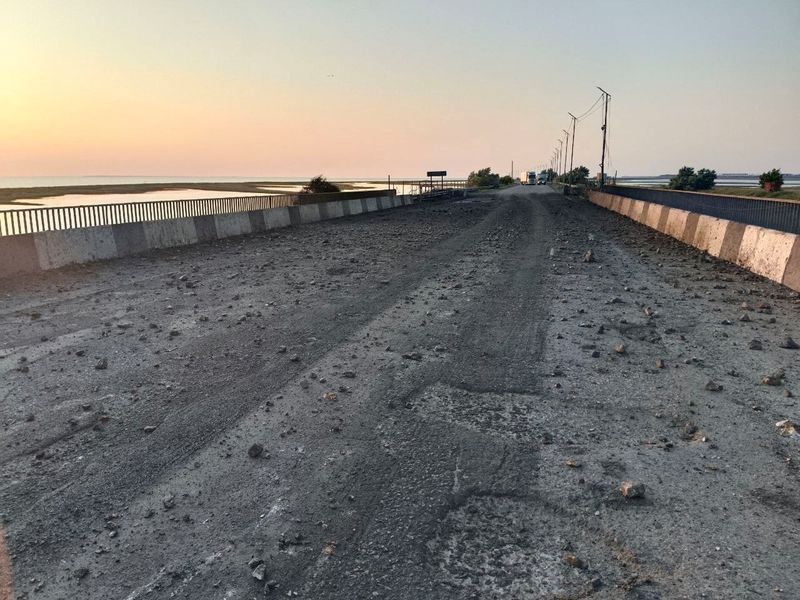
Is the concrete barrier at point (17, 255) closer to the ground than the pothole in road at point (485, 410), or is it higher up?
higher up

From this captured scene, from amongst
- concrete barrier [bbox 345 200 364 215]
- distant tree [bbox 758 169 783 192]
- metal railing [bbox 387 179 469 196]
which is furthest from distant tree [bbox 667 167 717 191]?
concrete barrier [bbox 345 200 364 215]

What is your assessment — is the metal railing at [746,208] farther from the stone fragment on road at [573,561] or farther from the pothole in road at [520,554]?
the stone fragment on road at [573,561]

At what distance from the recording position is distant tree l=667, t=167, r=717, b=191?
3292 inches

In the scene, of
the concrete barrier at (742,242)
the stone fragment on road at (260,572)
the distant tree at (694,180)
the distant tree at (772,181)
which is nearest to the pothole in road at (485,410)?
the stone fragment on road at (260,572)

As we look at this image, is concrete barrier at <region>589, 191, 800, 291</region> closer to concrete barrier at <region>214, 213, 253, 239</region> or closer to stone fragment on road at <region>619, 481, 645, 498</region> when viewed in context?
stone fragment on road at <region>619, 481, 645, 498</region>

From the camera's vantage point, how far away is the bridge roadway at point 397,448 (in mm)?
2896

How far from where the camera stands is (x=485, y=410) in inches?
187

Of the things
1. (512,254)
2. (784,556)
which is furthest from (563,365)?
(512,254)

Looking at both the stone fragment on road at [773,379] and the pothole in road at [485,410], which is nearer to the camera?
the pothole in road at [485,410]

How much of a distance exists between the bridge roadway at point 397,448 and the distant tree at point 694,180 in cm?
8502

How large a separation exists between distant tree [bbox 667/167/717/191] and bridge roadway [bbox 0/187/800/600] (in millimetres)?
85023

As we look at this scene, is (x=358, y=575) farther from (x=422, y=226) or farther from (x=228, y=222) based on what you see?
(x=422, y=226)

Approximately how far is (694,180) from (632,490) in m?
92.3

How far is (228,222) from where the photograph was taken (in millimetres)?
18172
